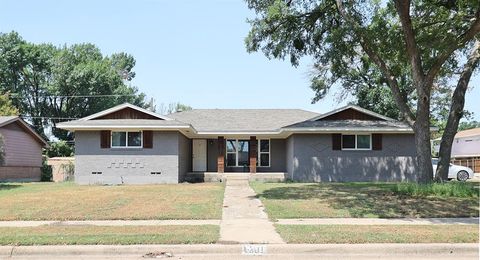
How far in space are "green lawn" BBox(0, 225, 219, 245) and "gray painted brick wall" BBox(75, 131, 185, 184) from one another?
1352cm

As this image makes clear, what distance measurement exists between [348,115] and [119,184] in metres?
12.3

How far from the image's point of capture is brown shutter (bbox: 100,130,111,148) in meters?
24.5

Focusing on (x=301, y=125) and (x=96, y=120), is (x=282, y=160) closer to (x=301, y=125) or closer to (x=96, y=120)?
(x=301, y=125)

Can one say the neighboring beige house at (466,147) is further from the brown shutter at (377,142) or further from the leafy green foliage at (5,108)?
the leafy green foliage at (5,108)

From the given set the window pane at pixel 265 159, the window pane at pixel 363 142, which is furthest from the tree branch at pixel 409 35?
the window pane at pixel 265 159

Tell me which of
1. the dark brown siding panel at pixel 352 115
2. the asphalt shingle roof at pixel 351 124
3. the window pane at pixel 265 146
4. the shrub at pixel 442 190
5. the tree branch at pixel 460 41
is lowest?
the shrub at pixel 442 190

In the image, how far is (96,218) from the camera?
1245cm

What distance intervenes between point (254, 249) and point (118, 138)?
17.5 metres

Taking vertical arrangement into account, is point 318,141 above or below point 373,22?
below

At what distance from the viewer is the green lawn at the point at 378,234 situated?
9.03 m

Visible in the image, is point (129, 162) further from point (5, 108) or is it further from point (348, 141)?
point (5, 108)

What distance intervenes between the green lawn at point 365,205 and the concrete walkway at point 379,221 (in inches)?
15.2

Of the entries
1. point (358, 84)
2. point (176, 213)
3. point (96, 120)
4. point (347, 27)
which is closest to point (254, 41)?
point (347, 27)

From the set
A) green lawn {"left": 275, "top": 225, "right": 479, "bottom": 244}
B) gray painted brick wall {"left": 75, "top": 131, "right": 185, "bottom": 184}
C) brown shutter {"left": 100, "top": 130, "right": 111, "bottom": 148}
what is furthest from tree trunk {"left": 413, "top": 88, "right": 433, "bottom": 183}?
brown shutter {"left": 100, "top": 130, "right": 111, "bottom": 148}
